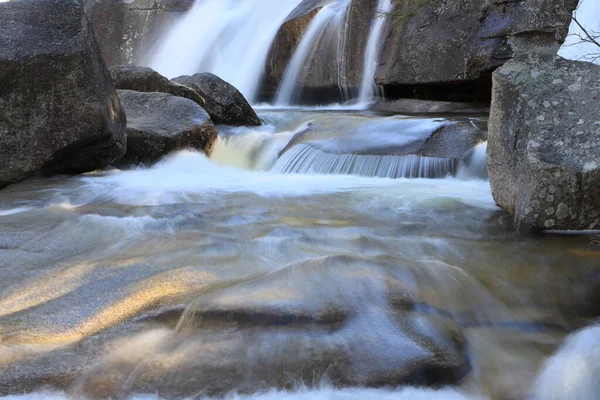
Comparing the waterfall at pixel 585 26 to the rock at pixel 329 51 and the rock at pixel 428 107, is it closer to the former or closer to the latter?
the rock at pixel 428 107

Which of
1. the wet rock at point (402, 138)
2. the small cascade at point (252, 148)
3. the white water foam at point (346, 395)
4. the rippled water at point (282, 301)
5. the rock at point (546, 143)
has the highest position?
the rock at point (546, 143)

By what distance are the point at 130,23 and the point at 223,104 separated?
10.7 metres

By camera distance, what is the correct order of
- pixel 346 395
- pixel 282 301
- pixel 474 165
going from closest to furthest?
pixel 346 395, pixel 282 301, pixel 474 165


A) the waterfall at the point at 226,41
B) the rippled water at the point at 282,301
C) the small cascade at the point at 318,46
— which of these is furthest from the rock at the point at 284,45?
the rippled water at the point at 282,301

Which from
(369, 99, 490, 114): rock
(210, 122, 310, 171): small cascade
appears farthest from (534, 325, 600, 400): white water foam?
(369, 99, 490, 114): rock

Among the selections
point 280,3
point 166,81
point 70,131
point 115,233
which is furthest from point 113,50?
point 115,233

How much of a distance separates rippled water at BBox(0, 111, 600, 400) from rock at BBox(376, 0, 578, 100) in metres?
4.58

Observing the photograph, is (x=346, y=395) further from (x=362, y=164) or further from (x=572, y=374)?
(x=362, y=164)

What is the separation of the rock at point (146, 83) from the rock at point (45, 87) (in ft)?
8.97

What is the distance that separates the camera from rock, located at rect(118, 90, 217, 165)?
656cm

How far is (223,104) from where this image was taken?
8.62m

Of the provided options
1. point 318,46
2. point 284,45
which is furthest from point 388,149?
point 284,45

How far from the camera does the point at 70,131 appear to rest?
204 inches

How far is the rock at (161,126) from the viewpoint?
21.5 ft
